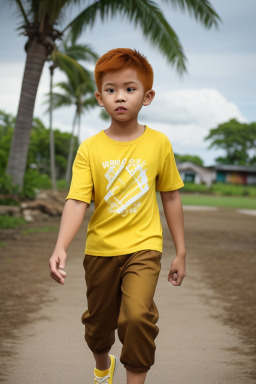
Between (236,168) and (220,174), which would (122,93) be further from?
(220,174)

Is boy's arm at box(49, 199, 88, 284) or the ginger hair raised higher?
the ginger hair

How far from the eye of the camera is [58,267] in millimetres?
2771

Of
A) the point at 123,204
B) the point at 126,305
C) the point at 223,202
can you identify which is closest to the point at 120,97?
the point at 123,204

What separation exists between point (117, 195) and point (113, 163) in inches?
6.5

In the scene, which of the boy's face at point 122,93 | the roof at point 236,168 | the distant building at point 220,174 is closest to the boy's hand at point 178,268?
the boy's face at point 122,93

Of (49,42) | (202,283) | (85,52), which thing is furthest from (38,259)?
(85,52)

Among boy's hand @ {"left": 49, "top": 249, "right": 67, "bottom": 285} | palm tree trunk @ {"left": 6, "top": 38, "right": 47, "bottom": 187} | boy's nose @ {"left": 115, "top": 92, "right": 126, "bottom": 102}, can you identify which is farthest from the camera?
palm tree trunk @ {"left": 6, "top": 38, "right": 47, "bottom": 187}

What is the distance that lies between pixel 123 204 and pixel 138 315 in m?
0.56

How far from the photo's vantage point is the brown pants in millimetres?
2830

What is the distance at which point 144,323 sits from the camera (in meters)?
2.82

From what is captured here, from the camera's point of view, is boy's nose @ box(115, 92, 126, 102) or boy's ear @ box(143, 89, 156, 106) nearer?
boy's nose @ box(115, 92, 126, 102)

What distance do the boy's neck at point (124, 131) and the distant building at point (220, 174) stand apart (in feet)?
229

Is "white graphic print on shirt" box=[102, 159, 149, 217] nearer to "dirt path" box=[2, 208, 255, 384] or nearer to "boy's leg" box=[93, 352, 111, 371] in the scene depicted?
"boy's leg" box=[93, 352, 111, 371]

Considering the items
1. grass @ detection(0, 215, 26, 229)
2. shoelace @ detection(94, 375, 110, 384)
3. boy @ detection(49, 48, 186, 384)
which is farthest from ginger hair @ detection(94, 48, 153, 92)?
grass @ detection(0, 215, 26, 229)
